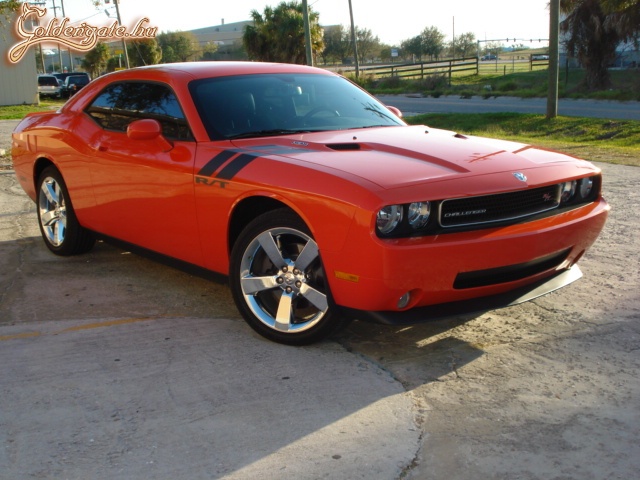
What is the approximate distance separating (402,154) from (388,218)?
0.72 metres

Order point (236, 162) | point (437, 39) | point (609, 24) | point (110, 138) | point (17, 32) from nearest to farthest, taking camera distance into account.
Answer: point (236, 162) < point (110, 138) < point (609, 24) < point (17, 32) < point (437, 39)

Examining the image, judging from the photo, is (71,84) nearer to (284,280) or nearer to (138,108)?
(138,108)

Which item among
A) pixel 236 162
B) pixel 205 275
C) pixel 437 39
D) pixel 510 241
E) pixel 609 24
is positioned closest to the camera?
pixel 510 241

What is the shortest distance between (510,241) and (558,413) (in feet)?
3.01

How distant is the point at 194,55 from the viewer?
90.2 meters

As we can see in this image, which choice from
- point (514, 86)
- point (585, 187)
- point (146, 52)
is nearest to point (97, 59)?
point (146, 52)

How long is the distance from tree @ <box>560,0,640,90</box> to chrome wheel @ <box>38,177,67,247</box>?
2572 cm

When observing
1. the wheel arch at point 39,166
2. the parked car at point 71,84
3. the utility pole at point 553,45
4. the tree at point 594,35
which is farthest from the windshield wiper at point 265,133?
the parked car at point 71,84

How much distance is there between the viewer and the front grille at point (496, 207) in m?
4.21

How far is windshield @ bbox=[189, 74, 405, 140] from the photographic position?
5.33 m

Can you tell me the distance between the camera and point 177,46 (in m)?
87.8

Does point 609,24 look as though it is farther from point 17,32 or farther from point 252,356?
point 252,356

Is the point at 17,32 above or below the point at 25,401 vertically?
above

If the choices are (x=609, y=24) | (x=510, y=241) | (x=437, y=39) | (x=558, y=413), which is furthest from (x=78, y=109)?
(x=437, y=39)
